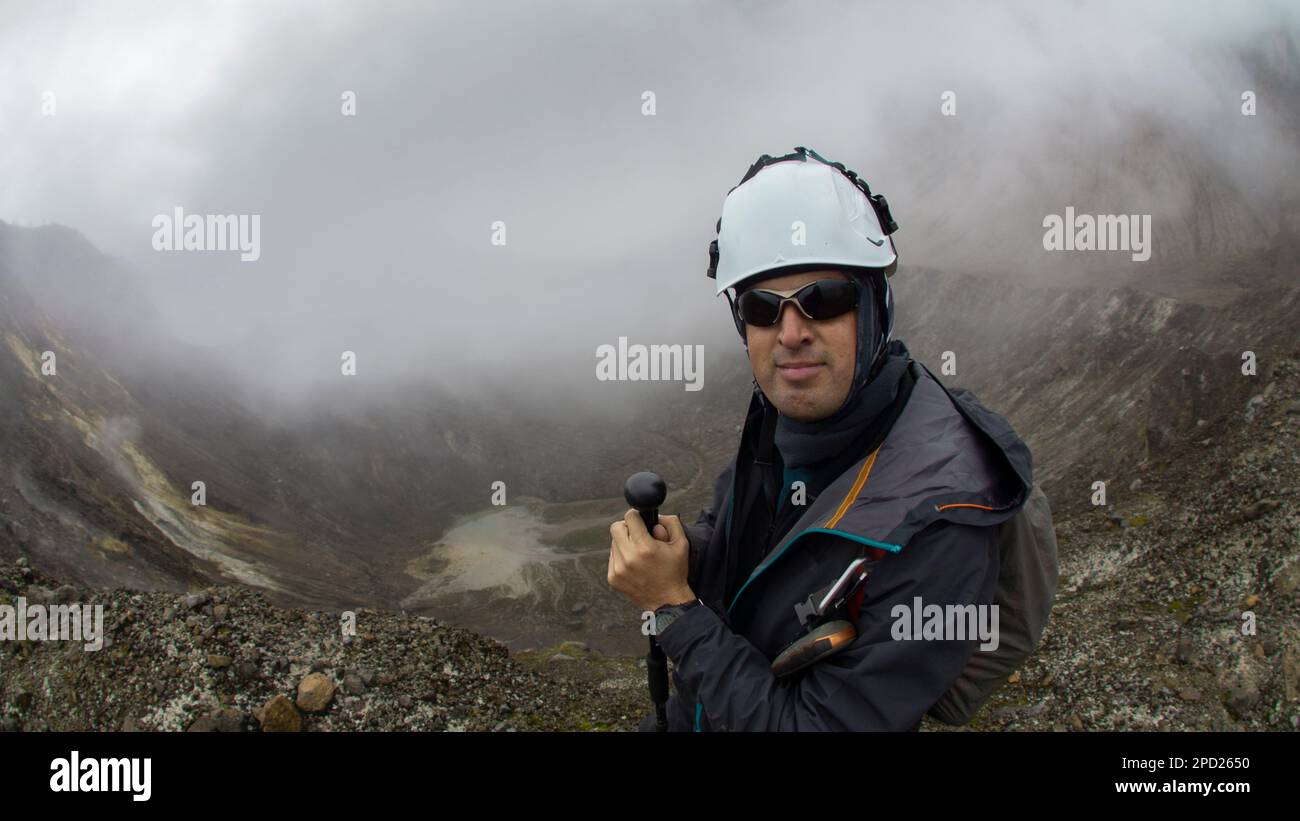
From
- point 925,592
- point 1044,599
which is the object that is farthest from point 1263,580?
point 925,592

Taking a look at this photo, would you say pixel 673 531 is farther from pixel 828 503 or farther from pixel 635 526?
pixel 828 503

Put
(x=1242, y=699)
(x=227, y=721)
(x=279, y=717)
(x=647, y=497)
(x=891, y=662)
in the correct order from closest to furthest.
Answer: (x=891, y=662) < (x=647, y=497) < (x=227, y=721) < (x=279, y=717) < (x=1242, y=699)

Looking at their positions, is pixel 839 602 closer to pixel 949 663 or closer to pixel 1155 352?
pixel 949 663

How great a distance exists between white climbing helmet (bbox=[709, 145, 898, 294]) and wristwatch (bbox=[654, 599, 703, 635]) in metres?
1.24

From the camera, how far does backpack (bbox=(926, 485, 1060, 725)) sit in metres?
2.57

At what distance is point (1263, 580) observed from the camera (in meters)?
12.2

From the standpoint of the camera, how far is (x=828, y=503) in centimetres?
247

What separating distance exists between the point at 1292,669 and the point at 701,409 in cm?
6257

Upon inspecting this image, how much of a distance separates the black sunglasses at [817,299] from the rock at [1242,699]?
1181 cm

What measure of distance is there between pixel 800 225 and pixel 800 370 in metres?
0.57

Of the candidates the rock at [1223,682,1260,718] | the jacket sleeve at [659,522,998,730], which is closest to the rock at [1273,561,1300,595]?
the rock at [1223,682,1260,718]

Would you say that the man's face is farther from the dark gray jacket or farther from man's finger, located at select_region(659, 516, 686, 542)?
man's finger, located at select_region(659, 516, 686, 542)

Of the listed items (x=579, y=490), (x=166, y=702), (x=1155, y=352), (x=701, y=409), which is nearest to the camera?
(x=166, y=702)

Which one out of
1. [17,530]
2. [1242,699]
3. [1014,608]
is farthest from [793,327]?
[17,530]
